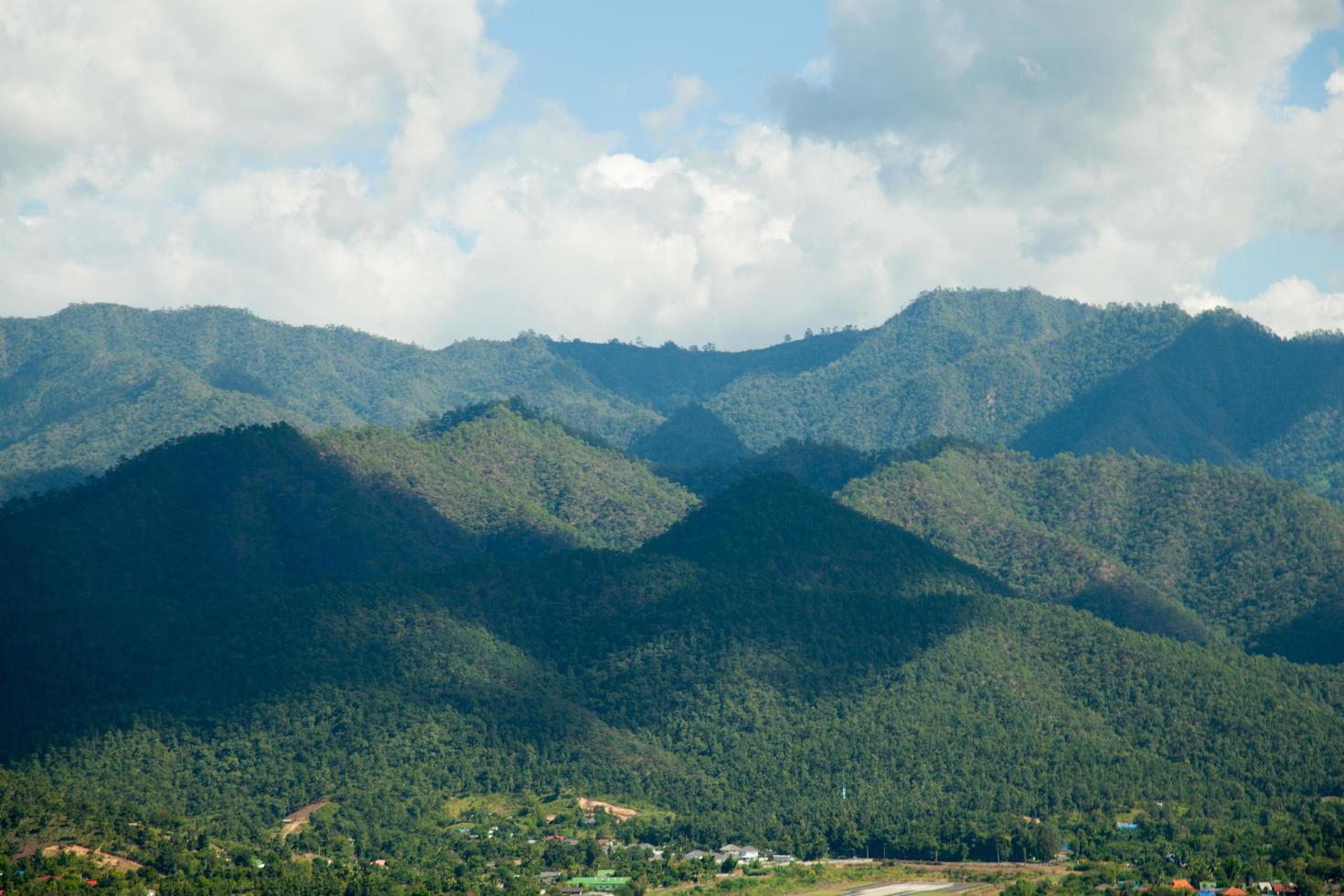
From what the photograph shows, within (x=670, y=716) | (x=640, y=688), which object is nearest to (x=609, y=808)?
(x=670, y=716)

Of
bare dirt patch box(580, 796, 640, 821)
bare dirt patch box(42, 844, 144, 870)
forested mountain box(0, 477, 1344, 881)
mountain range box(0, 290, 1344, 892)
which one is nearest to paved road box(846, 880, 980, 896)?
forested mountain box(0, 477, 1344, 881)

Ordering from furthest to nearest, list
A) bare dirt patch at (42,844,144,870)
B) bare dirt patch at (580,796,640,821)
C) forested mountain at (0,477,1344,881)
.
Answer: bare dirt patch at (580,796,640,821) < forested mountain at (0,477,1344,881) < bare dirt patch at (42,844,144,870)

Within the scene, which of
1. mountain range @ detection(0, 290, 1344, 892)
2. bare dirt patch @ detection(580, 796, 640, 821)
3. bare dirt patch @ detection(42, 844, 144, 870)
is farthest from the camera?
bare dirt patch @ detection(580, 796, 640, 821)

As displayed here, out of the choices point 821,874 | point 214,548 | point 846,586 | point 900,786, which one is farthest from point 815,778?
point 214,548

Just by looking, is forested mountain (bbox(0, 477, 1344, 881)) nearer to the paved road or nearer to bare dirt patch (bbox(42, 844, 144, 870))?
bare dirt patch (bbox(42, 844, 144, 870))

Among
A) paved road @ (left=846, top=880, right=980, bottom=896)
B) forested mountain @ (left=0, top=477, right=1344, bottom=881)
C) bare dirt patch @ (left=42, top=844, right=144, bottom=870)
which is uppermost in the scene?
forested mountain @ (left=0, top=477, right=1344, bottom=881)

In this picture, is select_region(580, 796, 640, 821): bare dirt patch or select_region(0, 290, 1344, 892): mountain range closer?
select_region(0, 290, 1344, 892): mountain range

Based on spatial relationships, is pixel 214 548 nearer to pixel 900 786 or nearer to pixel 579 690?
pixel 579 690

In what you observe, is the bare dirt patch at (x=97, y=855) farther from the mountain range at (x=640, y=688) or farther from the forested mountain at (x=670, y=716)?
the forested mountain at (x=670, y=716)
